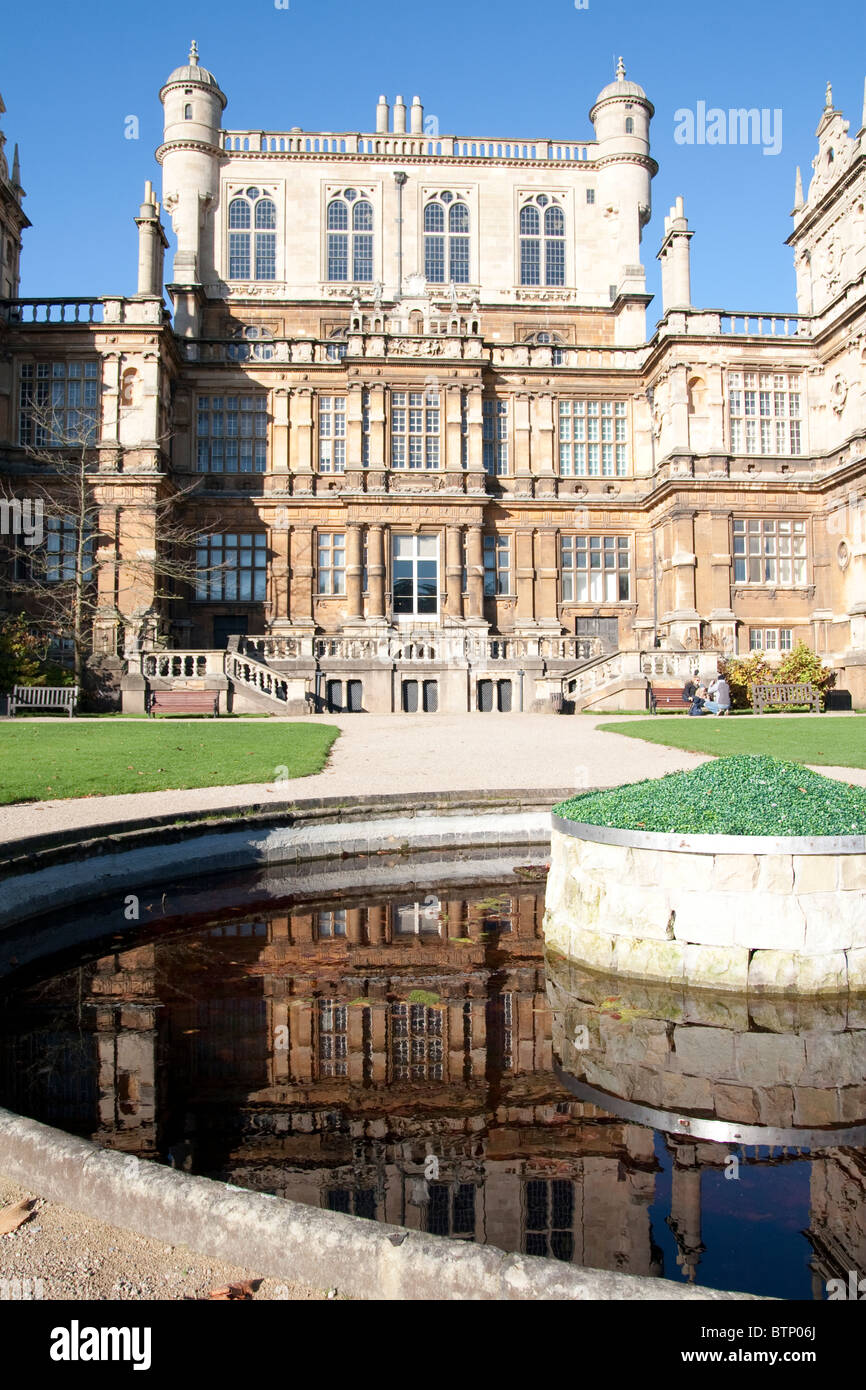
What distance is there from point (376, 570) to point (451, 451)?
5885 millimetres

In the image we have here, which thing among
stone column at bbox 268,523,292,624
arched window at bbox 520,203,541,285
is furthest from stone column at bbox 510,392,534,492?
stone column at bbox 268,523,292,624

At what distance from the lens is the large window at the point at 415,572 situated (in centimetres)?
3759

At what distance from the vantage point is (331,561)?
3881cm

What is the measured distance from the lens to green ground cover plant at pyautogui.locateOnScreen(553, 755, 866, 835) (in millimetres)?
6402

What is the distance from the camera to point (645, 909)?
6531 millimetres

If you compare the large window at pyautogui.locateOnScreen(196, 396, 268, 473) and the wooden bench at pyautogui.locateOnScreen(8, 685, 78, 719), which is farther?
the large window at pyautogui.locateOnScreen(196, 396, 268, 473)

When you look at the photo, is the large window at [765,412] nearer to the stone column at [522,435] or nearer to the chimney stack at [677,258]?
the chimney stack at [677,258]

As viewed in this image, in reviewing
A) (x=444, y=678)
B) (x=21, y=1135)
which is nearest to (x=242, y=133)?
(x=444, y=678)

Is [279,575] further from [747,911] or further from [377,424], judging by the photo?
[747,911]

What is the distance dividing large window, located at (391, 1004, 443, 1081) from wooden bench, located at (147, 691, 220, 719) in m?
22.6

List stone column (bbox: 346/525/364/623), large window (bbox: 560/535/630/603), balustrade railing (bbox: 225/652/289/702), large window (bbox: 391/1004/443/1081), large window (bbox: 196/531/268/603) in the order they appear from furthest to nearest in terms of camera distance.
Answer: large window (bbox: 560/535/630/603)
large window (bbox: 196/531/268/603)
stone column (bbox: 346/525/364/623)
balustrade railing (bbox: 225/652/289/702)
large window (bbox: 391/1004/443/1081)

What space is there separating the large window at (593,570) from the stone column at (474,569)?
4196 mm

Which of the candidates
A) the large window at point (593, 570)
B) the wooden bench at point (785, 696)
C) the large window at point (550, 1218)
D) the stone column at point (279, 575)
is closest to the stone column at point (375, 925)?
the large window at point (550, 1218)

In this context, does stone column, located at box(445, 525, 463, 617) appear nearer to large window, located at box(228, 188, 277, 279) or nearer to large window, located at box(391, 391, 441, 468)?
large window, located at box(391, 391, 441, 468)
